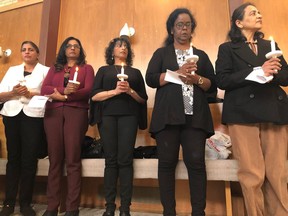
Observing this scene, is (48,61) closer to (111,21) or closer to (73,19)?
(73,19)

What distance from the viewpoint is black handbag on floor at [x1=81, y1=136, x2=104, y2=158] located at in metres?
2.37

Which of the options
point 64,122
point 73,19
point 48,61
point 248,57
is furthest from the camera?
point 73,19

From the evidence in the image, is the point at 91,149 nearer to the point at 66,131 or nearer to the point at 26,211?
the point at 66,131

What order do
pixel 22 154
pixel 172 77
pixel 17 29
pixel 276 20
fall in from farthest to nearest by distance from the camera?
pixel 17 29, pixel 276 20, pixel 22 154, pixel 172 77

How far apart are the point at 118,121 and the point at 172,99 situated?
515 mm

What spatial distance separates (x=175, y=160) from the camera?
1.78 m

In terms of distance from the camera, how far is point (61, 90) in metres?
2.26

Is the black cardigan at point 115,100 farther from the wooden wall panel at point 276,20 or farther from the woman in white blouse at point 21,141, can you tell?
the wooden wall panel at point 276,20

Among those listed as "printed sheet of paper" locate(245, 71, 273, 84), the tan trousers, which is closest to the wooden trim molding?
"printed sheet of paper" locate(245, 71, 273, 84)

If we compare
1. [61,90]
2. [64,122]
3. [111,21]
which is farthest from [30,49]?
[111,21]


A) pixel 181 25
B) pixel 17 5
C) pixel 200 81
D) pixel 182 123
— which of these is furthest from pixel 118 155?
pixel 17 5

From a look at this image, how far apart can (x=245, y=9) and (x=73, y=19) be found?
2.70 metres

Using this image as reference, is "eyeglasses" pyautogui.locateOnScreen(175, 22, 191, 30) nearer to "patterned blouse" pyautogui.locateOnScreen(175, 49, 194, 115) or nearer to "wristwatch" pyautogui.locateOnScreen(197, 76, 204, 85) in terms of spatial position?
"patterned blouse" pyautogui.locateOnScreen(175, 49, 194, 115)

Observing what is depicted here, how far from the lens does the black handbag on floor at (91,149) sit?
237 centimetres
